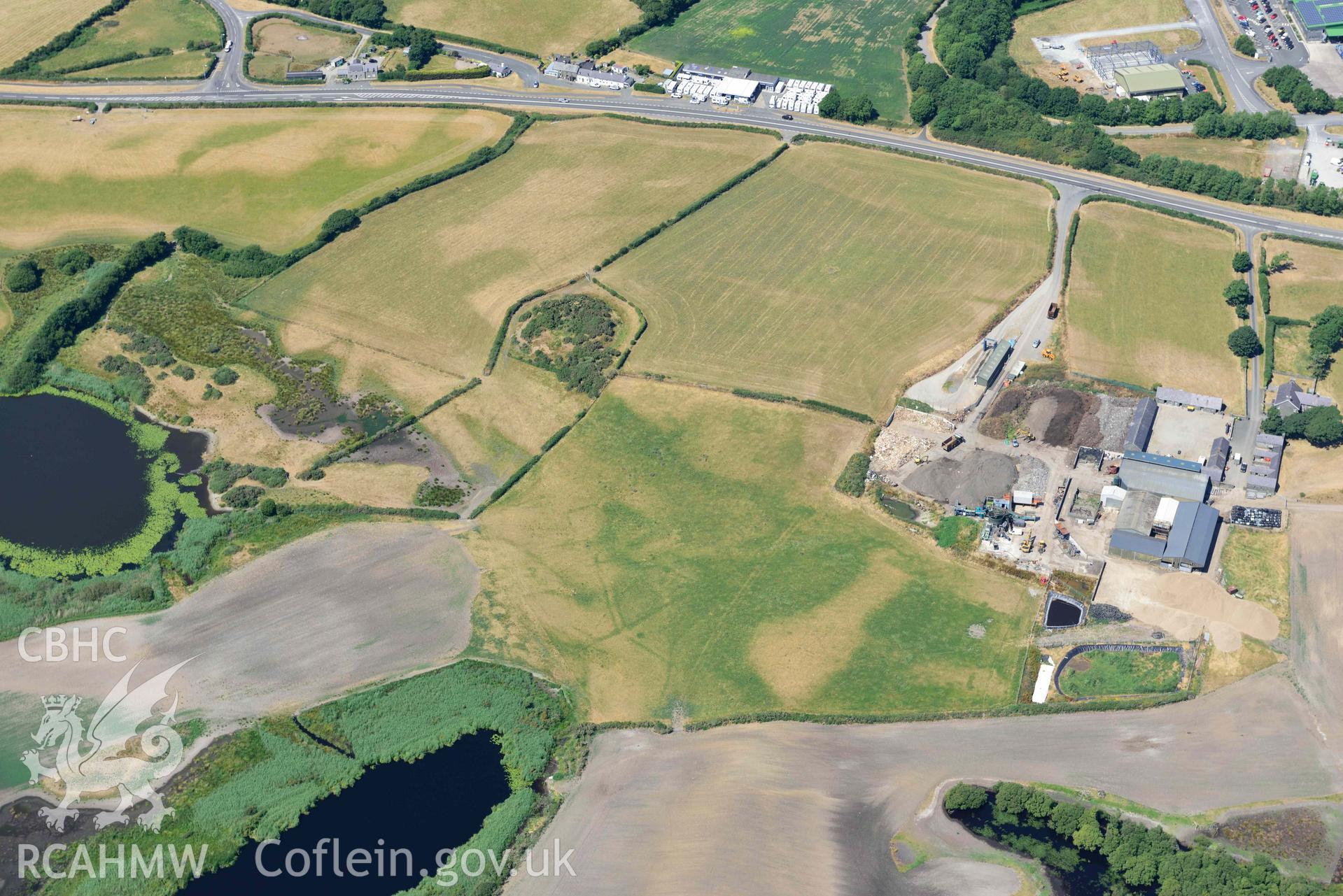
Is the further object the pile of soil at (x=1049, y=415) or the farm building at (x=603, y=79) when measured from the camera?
the farm building at (x=603, y=79)

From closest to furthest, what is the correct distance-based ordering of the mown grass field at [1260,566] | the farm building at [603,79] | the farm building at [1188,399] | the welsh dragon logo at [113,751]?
the welsh dragon logo at [113,751] → the mown grass field at [1260,566] → the farm building at [1188,399] → the farm building at [603,79]

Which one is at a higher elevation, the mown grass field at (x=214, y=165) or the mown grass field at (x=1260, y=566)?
the mown grass field at (x=214, y=165)

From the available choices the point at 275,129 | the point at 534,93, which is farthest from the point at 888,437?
the point at 275,129

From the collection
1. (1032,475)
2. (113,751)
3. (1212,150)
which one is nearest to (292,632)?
(113,751)

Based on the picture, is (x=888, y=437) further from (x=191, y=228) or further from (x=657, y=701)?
(x=191, y=228)

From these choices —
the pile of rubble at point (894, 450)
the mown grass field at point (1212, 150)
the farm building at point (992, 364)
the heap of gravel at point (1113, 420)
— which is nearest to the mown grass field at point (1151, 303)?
the heap of gravel at point (1113, 420)

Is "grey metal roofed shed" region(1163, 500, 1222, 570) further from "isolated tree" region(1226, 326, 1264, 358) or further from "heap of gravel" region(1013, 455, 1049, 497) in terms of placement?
"isolated tree" region(1226, 326, 1264, 358)

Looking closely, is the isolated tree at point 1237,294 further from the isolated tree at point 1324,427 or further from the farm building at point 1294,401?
the isolated tree at point 1324,427
